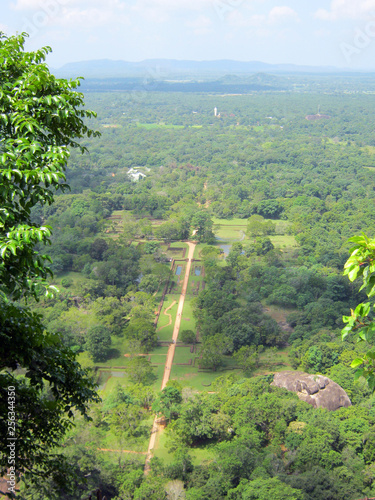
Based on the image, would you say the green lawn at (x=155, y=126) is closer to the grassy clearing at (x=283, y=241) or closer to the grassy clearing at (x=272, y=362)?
the grassy clearing at (x=283, y=241)

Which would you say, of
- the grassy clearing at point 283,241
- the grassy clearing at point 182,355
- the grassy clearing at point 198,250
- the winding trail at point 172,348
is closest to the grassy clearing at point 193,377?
the winding trail at point 172,348

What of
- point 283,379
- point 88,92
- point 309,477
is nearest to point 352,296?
point 283,379

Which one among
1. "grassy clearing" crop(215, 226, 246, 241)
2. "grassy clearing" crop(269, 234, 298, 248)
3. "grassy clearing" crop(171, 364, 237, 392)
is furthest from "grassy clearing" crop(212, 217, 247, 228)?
"grassy clearing" crop(171, 364, 237, 392)

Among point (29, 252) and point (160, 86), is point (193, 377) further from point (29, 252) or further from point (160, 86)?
point (160, 86)

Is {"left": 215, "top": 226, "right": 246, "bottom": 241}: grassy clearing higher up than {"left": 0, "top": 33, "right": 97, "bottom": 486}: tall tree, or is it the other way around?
{"left": 0, "top": 33, "right": 97, "bottom": 486}: tall tree

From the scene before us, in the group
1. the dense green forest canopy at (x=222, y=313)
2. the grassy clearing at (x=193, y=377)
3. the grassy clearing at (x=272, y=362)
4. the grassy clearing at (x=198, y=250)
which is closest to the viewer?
the dense green forest canopy at (x=222, y=313)

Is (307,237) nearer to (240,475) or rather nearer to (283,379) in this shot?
(283,379)

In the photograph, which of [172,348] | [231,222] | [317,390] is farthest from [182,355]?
[231,222]

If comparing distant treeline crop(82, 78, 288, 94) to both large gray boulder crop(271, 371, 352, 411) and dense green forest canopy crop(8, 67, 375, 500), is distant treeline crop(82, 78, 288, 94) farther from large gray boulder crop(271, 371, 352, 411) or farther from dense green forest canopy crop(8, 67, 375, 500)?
large gray boulder crop(271, 371, 352, 411)
